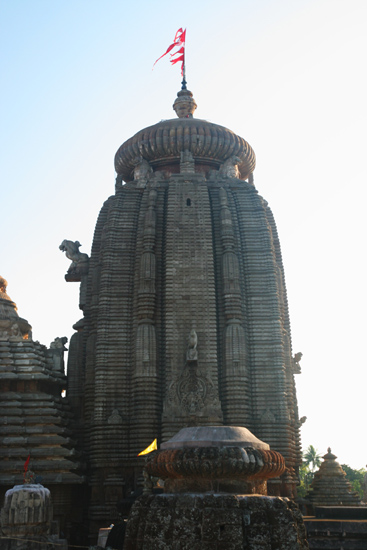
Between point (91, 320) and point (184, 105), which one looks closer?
point (91, 320)

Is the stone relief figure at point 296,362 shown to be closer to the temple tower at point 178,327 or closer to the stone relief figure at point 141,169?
the temple tower at point 178,327

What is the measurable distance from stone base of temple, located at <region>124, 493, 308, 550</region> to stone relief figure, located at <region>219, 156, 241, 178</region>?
25366 millimetres

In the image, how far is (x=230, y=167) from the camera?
29.5 meters

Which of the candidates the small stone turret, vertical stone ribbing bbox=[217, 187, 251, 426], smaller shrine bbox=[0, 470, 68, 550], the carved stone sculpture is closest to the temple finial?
vertical stone ribbing bbox=[217, 187, 251, 426]

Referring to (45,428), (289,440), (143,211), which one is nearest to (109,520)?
(45,428)

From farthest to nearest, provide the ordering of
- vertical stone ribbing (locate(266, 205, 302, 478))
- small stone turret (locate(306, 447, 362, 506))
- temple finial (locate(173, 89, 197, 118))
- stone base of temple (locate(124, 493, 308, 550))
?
temple finial (locate(173, 89, 197, 118))
small stone turret (locate(306, 447, 362, 506))
vertical stone ribbing (locate(266, 205, 302, 478))
stone base of temple (locate(124, 493, 308, 550))

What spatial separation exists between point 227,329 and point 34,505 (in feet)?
38.7

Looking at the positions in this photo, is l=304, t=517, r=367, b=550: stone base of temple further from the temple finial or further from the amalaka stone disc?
the temple finial

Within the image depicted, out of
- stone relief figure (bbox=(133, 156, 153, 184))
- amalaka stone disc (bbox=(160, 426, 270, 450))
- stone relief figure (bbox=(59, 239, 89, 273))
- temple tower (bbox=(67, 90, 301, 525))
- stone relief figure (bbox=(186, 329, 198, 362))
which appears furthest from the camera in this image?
stone relief figure (bbox=(133, 156, 153, 184))

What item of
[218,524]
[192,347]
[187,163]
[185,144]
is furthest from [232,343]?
[218,524]

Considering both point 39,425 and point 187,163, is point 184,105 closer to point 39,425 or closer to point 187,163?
point 187,163

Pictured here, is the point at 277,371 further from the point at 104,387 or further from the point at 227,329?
the point at 104,387

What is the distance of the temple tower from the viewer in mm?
21922

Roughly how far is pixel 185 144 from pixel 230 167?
2.57 m
